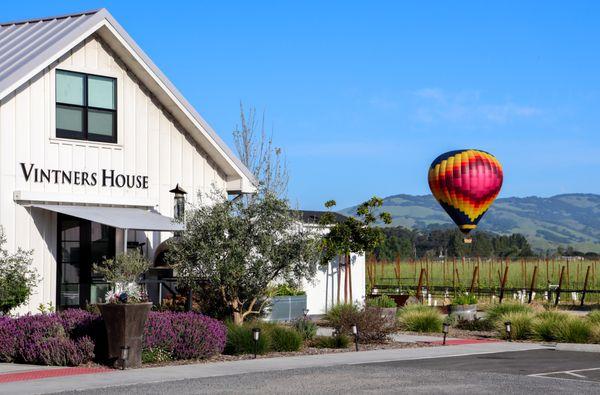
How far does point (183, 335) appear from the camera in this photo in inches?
733

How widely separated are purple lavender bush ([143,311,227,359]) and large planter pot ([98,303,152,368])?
2.04 ft

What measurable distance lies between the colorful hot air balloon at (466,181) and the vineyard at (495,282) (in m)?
2.45

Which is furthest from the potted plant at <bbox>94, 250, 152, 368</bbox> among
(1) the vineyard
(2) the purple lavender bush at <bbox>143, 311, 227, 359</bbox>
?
(1) the vineyard

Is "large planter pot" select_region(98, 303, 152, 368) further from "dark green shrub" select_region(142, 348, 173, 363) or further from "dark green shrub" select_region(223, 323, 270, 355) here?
"dark green shrub" select_region(223, 323, 270, 355)

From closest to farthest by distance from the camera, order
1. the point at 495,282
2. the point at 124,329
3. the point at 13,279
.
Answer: the point at 124,329, the point at 13,279, the point at 495,282

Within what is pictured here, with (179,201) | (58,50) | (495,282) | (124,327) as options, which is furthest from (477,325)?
(495,282)

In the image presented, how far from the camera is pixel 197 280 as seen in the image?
21.6m

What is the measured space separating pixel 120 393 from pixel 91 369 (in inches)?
119

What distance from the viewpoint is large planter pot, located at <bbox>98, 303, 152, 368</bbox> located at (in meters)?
17.2

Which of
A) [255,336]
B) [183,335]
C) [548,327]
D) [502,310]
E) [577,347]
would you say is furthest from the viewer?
[502,310]

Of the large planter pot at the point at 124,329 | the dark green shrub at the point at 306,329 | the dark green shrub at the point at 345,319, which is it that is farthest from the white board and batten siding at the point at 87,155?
the large planter pot at the point at 124,329

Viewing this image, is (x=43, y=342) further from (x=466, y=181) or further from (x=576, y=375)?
(x=466, y=181)

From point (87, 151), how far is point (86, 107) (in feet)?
3.36

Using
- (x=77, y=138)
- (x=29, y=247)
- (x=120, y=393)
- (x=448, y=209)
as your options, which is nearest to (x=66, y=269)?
(x=29, y=247)
